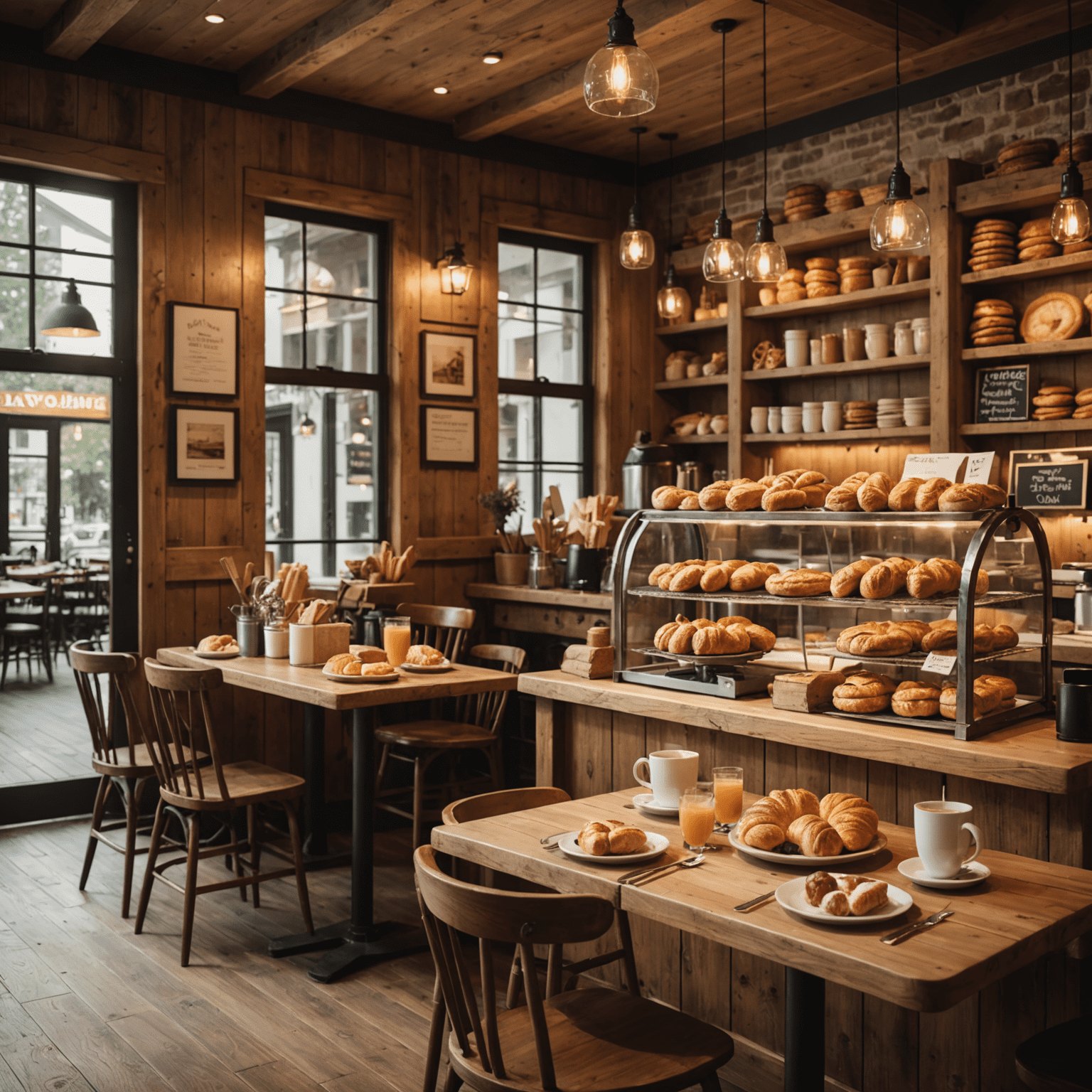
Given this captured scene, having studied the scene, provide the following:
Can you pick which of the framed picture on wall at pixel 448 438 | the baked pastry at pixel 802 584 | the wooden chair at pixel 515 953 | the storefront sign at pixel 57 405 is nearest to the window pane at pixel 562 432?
the framed picture on wall at pixel 448 438

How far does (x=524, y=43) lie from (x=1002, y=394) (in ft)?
8.50

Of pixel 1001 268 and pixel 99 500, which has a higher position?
pixel 1001 268

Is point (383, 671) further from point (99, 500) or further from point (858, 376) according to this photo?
point (858, 376)

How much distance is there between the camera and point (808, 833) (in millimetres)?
2094

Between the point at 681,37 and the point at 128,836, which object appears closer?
the point at 128,836

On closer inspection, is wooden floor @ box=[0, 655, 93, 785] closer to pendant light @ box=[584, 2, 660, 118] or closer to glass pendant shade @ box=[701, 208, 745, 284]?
glass pendant shade @ box=[701, 208, 745, 284]

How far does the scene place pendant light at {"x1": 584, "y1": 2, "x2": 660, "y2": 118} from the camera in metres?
2.56

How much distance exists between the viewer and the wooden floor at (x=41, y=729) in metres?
4.83

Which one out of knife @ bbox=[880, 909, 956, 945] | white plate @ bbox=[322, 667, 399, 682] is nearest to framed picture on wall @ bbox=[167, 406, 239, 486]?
white plate @ bbox=[322, 667, 399, 682]

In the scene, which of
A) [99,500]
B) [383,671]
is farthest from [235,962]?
[99,500]

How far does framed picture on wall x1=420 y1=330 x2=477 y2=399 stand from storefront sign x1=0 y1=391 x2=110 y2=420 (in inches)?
61.2

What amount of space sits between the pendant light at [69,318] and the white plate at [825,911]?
159 inches

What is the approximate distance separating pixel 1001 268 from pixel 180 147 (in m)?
3.63

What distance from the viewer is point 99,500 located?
497cm
